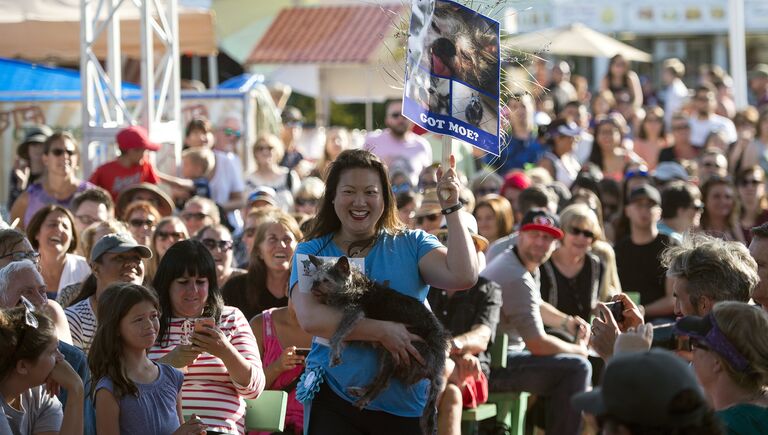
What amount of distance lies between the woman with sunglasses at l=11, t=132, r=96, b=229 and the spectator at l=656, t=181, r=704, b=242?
4528mm

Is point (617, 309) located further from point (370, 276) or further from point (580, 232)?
point (580, 232)

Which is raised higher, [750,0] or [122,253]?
[750,0]

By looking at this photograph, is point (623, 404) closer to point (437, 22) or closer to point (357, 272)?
point (357, 272)

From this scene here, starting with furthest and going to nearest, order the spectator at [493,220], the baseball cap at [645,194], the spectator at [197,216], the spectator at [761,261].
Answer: the baseball cap at [645,194]
the spectator at [493,220]
the spectator at [197,216]
the spectator at [761,261]

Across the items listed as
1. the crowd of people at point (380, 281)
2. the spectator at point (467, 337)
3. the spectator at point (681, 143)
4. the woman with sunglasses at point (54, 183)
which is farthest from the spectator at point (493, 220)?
the spectator at point (681, 143)

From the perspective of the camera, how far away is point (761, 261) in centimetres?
534

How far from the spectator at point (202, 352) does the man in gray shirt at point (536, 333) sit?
104 inches

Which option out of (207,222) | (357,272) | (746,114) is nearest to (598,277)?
(207,222)

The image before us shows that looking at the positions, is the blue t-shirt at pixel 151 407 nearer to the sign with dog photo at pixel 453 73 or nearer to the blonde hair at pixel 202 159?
the sign with dog photo at pixel 453 73

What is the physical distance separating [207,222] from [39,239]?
5.09ft

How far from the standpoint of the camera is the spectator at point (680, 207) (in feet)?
31.8

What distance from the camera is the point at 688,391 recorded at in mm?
2928

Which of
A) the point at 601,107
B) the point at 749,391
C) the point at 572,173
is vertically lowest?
the point at 749,391

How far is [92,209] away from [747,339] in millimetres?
5613
